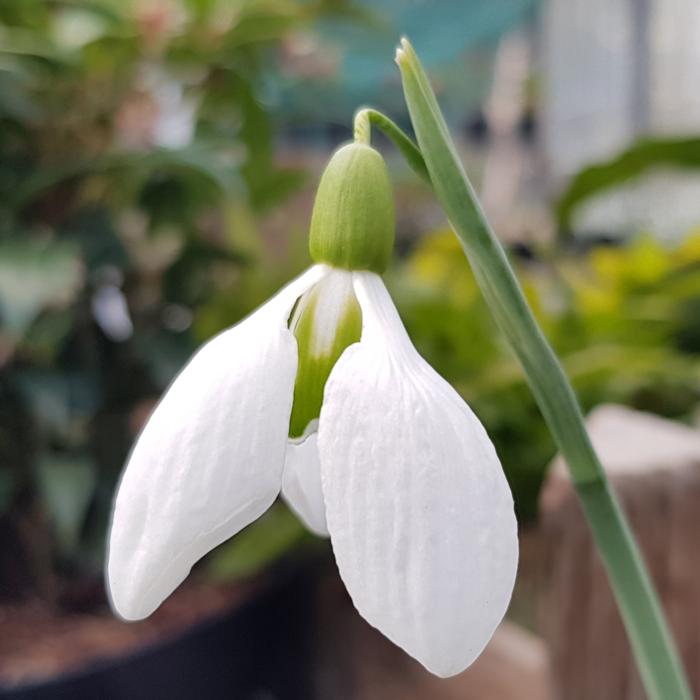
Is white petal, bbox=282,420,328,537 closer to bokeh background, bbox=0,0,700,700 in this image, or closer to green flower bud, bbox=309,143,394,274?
green flower bud, bbox=309,143,394,274

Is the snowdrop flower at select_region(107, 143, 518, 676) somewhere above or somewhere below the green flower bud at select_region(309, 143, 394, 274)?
below

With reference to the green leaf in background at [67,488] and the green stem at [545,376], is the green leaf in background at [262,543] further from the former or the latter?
the green stem at [545,376]

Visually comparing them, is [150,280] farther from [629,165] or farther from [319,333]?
[319,333]

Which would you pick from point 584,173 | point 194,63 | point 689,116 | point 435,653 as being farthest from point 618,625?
point 689,116

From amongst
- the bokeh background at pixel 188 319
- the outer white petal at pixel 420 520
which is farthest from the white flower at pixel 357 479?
the bokeh background at pixel 188 319

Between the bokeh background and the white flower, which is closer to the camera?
the white flower

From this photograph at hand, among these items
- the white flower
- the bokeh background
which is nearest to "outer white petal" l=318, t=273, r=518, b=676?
the white flower
